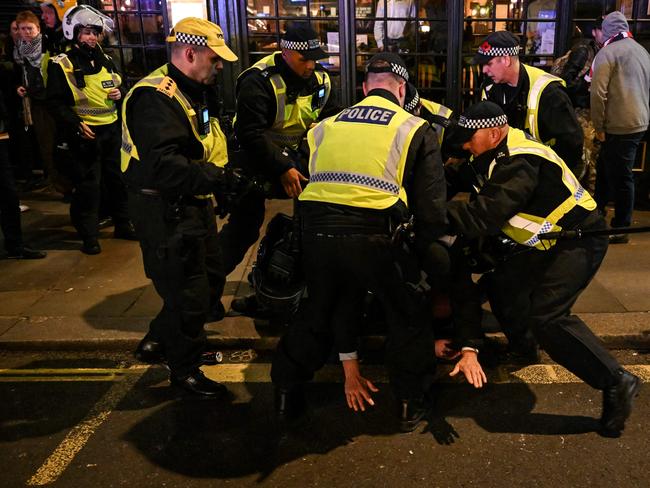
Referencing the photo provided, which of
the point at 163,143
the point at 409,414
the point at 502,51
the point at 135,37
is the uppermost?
the point at 135,37

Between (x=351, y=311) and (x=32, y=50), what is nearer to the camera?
(x=351, y=311)

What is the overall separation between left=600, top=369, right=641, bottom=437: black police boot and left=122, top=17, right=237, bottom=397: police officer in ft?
6.81

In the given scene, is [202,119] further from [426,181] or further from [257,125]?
[426,181]

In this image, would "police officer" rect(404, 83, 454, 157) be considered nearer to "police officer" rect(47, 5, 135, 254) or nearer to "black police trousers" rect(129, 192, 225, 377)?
"black police trousers" rect(129, 192, 225, 377)

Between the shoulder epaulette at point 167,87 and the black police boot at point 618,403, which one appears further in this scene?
the shoulder epaulette at point 167,87

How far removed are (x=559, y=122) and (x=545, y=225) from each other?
1.43 m

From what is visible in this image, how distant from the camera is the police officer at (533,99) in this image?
4.38 meters

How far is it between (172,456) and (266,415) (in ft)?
1.89

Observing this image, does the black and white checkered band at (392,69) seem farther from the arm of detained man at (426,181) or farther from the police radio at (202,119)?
the police radio at (202,119)

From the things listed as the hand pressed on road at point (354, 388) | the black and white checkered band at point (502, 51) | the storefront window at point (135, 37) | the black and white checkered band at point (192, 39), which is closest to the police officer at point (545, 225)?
the hand pressed on road at point (354, 388)

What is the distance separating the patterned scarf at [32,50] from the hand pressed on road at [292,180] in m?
4.45

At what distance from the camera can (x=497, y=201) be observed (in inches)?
124

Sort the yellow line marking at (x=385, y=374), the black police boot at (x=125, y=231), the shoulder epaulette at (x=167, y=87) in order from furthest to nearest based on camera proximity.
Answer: the black police boot at (x=125, y=231) → the yellow line marking at (x=385, y=374) → the shoulder epaulette at (x=167, y=87)

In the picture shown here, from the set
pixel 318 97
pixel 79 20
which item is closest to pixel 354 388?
pixel 318 97
